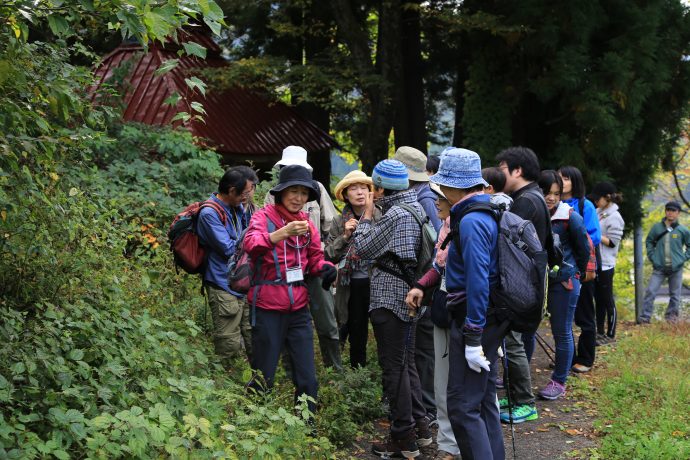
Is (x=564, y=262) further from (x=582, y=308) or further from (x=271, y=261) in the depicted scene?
(x=271, y=261)

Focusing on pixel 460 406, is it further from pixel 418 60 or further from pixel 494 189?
pixel 418 60

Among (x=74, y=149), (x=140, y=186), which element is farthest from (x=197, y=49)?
(x=140, y=186)

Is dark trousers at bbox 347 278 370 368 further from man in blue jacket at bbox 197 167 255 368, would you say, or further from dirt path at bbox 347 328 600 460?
man in blue jacket at bbox 197 167 255 368

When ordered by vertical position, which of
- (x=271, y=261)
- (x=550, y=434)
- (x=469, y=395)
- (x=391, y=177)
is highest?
(x=391, y=177)

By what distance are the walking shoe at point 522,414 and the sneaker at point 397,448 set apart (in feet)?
4.46

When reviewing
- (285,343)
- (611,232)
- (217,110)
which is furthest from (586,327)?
(217,110)

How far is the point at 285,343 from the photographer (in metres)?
6.06

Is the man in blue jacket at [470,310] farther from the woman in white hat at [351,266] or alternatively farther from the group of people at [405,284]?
the woman in white hat at [351,266]

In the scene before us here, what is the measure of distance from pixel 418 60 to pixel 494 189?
34.8 ft

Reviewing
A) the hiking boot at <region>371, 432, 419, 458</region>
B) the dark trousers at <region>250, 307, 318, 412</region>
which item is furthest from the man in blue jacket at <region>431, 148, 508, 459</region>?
the dark trousers at <region>250, 307, 318, 412</region>

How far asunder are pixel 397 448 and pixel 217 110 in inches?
447

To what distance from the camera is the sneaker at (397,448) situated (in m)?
6.02

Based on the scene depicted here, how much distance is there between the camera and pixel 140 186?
34.9 ft

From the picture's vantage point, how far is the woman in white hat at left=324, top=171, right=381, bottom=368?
6.81 metres
